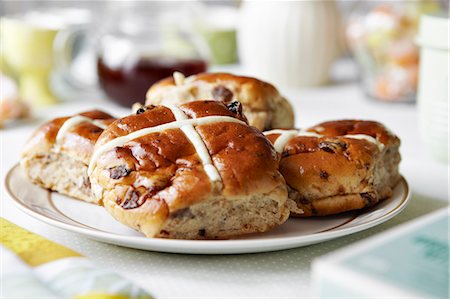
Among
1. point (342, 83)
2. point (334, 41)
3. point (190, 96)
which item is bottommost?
point (342, 83)

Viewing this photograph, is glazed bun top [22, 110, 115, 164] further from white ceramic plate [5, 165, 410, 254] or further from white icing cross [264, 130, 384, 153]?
white icing cross [264, 130, 384, 153]

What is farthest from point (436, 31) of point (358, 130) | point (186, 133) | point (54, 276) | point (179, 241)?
point (54, 276)

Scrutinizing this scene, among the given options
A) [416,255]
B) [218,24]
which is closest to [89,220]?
[416,255]

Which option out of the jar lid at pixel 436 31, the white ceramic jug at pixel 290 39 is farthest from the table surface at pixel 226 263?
the white ceramic jug at pixel 290 39

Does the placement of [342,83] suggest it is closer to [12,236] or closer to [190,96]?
[190,96]

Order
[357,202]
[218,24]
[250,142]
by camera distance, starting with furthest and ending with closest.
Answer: [218,24] → [357,202] → [250,142]

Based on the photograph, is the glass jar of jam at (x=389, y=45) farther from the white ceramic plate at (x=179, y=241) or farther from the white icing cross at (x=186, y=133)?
the white icing cross at (x=186, y=133)

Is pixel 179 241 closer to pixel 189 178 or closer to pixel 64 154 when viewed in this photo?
pixel 189 178

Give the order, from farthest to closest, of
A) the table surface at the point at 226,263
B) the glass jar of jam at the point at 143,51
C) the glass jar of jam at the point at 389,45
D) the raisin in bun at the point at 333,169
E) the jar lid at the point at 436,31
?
the glass jar of jam at the point at 389,45 < the glass jar of jam at the point at 143,51 < the jar lid at the point at 436,31 < the raisin in bun at the point at 333,169 < the table surface at the point at 226,263
